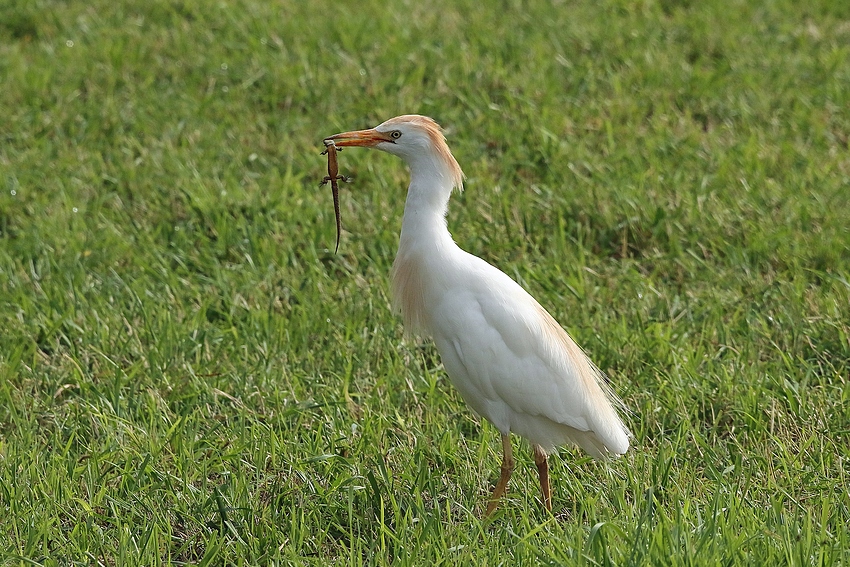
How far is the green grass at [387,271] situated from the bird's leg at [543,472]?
0.07 metres

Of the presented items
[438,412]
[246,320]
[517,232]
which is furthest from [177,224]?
[438,412]

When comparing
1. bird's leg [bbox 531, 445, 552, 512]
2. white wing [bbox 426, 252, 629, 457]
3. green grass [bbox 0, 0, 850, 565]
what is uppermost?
white wing [bbox 426, 252, 629, 457]

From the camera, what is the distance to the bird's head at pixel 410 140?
3559 millimetres

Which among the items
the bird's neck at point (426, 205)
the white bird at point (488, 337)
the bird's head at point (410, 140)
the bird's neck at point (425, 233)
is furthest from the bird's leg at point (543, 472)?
the bird's head at point (410, 140)

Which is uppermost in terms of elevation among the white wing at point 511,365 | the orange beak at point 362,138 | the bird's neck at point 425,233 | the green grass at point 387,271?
the orange beak at point 362,138

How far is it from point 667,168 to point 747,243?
0.87 metres

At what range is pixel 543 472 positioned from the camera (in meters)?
3.67

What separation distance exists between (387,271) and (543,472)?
6.11 feet

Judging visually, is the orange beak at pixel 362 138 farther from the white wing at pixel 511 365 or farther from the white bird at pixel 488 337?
the white wing at pixel 511 365

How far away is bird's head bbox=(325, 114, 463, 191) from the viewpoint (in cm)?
356

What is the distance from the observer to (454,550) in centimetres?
320

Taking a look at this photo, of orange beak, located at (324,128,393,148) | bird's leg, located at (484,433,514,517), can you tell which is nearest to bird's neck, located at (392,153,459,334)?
orange beak, located at (324,128,393,148)

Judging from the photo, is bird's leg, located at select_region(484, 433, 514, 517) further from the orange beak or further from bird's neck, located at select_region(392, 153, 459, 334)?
the orange beak

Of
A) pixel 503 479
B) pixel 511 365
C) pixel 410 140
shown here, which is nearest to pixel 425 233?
pixel 410 140
